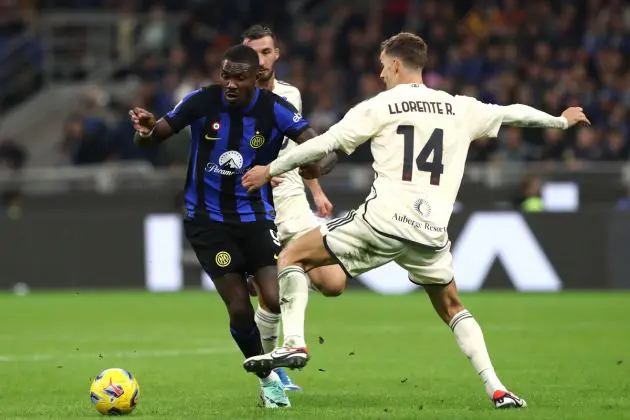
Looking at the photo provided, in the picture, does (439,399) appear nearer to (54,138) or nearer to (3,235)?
(3,235)

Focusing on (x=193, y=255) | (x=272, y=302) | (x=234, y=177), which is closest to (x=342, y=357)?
(x=272, y=302)

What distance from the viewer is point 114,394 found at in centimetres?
774

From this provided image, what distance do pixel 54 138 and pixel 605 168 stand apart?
37.3 ft

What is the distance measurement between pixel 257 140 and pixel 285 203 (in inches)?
69.2


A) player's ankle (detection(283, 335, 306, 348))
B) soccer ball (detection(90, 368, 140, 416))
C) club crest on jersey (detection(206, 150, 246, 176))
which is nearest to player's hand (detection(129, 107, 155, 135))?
club crest on jersey (detection(206, 150, 246, 176))

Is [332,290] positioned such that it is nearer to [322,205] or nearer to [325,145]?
[322,205]

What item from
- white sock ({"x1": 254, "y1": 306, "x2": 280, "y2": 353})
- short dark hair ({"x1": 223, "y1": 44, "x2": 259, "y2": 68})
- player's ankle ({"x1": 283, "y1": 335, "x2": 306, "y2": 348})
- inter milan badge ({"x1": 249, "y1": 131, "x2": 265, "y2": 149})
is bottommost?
white sock ({"x1": 254, "y1": 306, "x2": 280, "y2": 353})

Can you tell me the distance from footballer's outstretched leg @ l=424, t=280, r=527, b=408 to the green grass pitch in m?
0.15

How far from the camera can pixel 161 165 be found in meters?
21.9

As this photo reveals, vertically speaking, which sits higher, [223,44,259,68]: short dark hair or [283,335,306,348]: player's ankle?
[223,44,259,68]: short dark hair

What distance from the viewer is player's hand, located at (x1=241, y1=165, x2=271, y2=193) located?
7617mm

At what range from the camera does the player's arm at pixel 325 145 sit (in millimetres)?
7613

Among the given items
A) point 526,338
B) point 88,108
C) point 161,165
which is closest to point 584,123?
point 526,338

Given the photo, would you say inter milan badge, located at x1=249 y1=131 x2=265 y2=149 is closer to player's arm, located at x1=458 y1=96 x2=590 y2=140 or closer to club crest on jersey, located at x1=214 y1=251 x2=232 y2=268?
club crest on jersey, located at x1=214 y1=251 x2=232 y2=268
